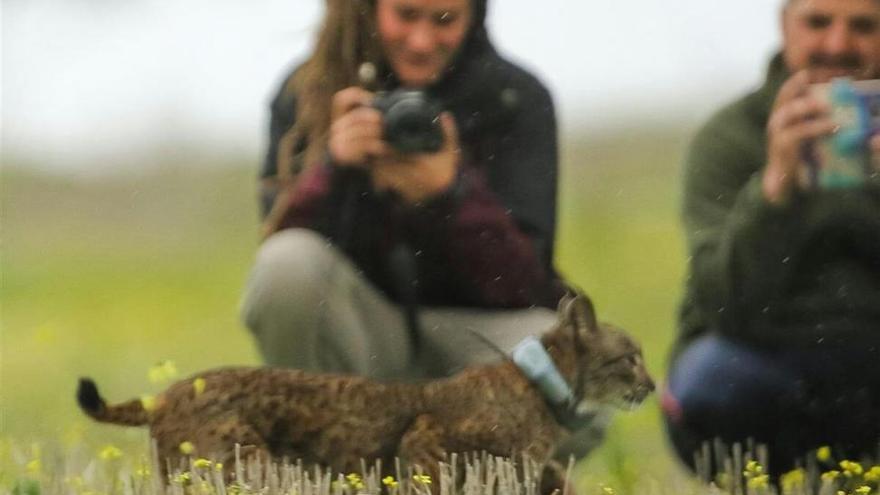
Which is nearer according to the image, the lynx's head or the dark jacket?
the lynx's head

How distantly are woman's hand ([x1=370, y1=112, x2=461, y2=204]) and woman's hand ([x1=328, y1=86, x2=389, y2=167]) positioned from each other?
30 mm

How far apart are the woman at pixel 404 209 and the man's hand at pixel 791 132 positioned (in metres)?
0.50

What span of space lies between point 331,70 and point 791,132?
1.04m

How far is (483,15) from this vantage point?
4.27 meters

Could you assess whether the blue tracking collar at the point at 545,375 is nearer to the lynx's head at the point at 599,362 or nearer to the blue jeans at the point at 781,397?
the lynx's head at the point at 599,362

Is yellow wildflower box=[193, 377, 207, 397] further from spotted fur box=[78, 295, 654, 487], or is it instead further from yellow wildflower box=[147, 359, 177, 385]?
yellow wildflower box=[147, 359, 177, 385]

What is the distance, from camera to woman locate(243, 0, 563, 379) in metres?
4.20

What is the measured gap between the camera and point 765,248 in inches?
169

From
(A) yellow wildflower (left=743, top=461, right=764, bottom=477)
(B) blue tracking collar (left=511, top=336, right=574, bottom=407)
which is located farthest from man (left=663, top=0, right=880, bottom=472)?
(B) blue tracking collar (left=511, top=336, right=574, bottom=407)

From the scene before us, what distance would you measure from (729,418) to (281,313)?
1.12 metres

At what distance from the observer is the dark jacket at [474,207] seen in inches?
166

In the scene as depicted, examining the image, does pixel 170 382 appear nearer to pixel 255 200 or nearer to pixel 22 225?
pixel 255 200

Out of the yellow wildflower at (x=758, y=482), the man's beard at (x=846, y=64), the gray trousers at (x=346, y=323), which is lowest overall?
the yellow wildflower at (x=758, y=482)

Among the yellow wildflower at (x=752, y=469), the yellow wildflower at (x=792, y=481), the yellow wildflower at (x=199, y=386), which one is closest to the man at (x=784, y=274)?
the yellow wildflower at (x=792, y=481)
